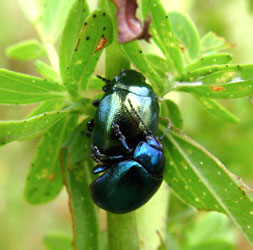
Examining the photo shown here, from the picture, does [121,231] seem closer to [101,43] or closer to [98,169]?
[98,169]

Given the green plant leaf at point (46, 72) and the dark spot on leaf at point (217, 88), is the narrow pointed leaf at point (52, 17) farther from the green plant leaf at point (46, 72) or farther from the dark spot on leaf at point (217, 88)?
the dark spot on leaf at point (217, 88)

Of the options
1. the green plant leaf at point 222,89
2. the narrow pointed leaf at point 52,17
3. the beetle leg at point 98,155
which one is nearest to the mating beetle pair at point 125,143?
the beetle leg at point 98,155

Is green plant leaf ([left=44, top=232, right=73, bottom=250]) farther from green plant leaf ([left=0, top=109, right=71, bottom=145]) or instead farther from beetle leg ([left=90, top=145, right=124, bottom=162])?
green plant leaf ([left=0, top=109, right=71, bottom=145])

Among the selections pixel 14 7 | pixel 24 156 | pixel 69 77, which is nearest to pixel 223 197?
pixel 69 77

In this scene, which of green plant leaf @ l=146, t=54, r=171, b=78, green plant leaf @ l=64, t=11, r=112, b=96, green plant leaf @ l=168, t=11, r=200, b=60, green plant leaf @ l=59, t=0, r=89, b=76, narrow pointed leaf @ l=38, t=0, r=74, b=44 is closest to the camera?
green plant leaf @ l=64, t=11, r=112, b=96

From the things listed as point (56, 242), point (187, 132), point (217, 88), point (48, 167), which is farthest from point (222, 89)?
point (187, 132)

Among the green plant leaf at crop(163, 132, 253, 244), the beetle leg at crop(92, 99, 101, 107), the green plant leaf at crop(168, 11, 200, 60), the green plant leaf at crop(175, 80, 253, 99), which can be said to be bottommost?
the green plant leaf at crop(163, 132, 253, 244)

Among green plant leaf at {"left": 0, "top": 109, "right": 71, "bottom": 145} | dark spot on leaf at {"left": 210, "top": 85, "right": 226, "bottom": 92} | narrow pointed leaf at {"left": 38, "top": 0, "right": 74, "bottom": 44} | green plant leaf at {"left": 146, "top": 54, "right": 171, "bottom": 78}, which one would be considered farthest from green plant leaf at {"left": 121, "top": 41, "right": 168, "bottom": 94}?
narrow pointed leaf at {"left": 38, "top": 0, "right": 74, "bottom": 44}
